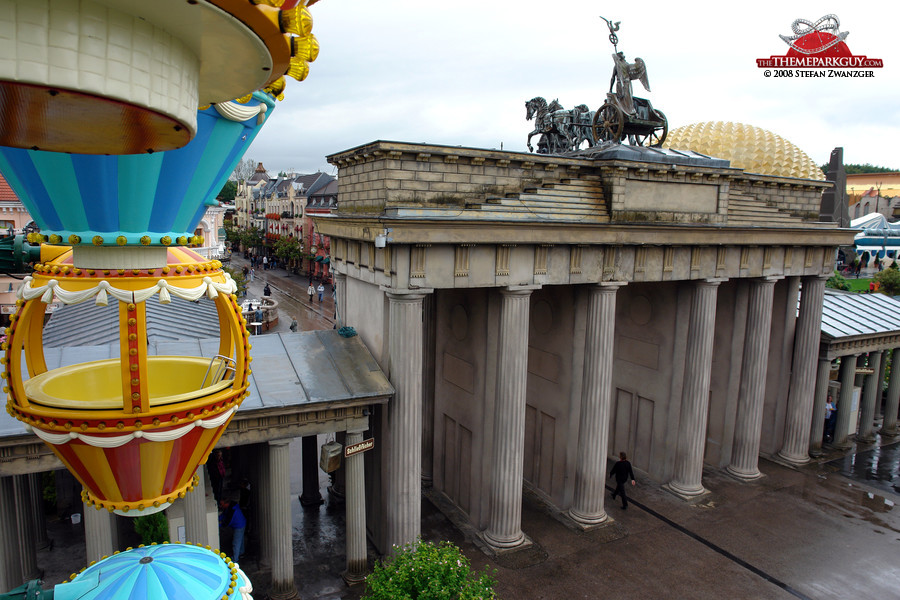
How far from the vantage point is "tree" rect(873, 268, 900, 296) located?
54.9 meters

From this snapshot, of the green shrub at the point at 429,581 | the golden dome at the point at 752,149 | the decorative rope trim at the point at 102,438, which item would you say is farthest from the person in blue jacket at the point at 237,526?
the golden dome at the point at 752,149

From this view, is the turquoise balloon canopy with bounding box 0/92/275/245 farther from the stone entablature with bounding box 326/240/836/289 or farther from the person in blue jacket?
the person in blue jacket

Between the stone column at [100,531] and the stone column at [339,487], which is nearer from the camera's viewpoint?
the stone column at [100,531]

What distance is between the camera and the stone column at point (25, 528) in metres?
11.9

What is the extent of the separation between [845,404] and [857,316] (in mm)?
4109

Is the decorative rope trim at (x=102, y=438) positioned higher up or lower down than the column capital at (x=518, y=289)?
lower down

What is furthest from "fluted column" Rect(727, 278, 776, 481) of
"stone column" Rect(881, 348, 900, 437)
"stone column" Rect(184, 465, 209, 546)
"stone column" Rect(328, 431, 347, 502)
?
"stone column" Rect(184, 465, 209, 546)

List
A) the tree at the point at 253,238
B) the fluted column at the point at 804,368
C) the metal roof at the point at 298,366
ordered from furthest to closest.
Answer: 1. the tree at the point at 253,238
2. the fluted column at the point at 804,368
3. the metal roof at the point at 298,366

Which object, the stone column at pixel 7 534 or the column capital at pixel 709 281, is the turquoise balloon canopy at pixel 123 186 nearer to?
the stone column at pixel 7 534

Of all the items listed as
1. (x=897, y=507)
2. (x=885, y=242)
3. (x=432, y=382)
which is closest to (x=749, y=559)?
(x=897, y=507)

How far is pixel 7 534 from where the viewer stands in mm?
11039

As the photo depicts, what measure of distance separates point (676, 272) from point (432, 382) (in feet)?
27.7

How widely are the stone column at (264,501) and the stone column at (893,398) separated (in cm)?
2639

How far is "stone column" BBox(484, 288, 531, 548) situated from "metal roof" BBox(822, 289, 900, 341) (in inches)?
582
